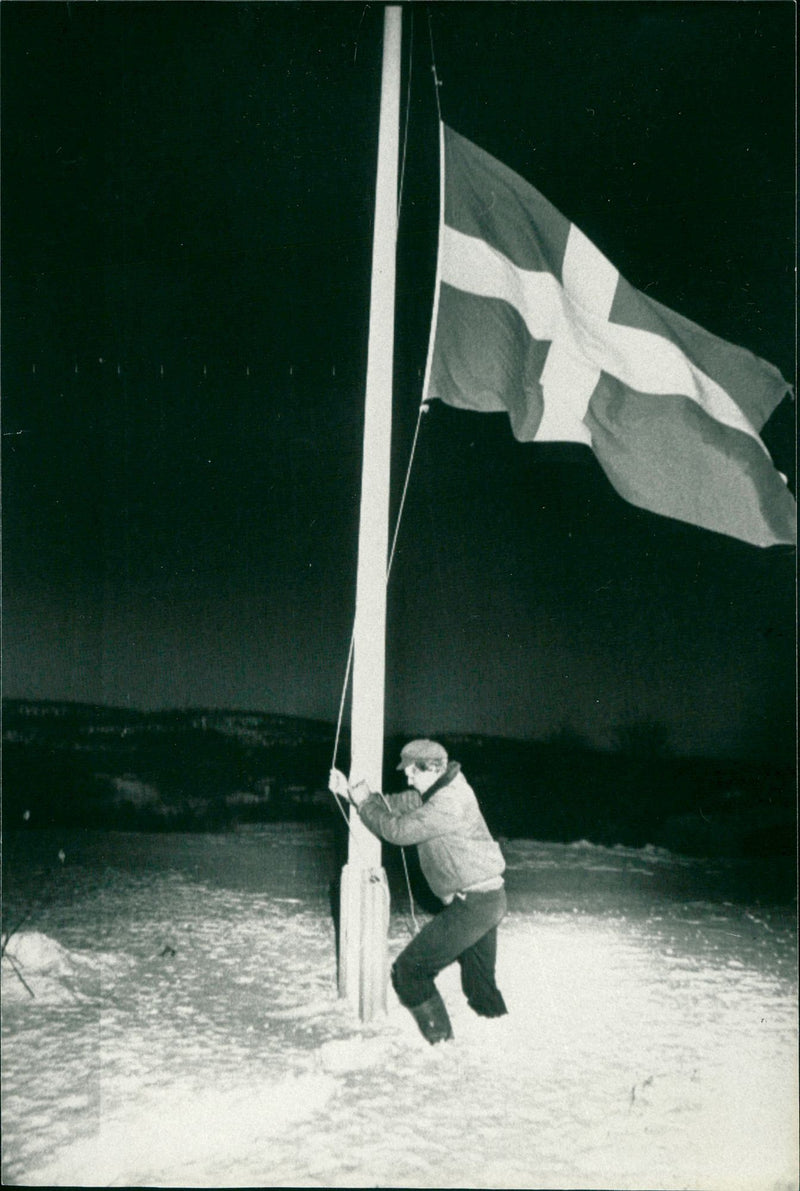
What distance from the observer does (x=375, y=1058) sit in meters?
4.52

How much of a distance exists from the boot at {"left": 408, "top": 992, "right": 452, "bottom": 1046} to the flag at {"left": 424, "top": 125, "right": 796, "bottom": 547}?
10.4 ft

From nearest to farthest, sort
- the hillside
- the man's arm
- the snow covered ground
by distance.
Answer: the snow covered ground < the man's arm < the hillside

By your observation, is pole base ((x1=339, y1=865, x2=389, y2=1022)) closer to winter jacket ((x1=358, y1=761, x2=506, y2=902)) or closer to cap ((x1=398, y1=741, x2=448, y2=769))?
winter jacket ((x1=358, y1=761, x2=506, y2=902))

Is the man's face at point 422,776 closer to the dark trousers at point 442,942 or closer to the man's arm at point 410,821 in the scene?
the man's arm at point 410,821

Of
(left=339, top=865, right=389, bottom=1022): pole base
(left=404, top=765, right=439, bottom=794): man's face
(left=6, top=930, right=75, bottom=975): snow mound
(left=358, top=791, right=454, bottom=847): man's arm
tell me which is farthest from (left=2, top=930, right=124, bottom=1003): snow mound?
(left=404, top=765, right=439, bottom=794): man's face

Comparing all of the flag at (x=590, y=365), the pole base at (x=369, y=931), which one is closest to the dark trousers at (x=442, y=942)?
the pole base at (x=369, y=931)

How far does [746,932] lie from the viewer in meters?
7.27

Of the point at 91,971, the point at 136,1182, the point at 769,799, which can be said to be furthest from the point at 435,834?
the point at 769,799

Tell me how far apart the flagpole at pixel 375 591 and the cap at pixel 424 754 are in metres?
0.16

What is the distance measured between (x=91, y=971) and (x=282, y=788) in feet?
31.1

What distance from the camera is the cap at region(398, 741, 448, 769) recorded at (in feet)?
16.1

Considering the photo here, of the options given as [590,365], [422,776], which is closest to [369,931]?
[422,776]

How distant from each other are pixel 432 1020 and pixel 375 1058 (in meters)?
0.35

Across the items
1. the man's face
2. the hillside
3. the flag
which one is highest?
the flag
